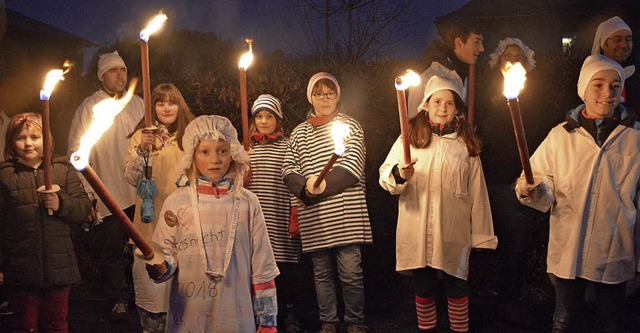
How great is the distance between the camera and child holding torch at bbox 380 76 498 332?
16.6 ft

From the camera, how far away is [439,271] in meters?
5.29

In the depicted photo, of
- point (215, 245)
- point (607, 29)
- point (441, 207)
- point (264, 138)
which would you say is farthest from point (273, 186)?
point (607, 29)

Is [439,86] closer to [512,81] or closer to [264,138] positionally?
[264,138]

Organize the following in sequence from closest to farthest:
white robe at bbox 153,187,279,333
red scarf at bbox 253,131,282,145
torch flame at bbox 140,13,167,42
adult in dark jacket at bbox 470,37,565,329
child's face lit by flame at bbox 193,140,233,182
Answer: white robe at bbox 153,187,279,333, child's face lit by flame at bbox 193,140,233,182, torch flame at bbox 140,13,167,42, adult in dark jacket at bbox 470,37,565,329, red scarf at bbox 253,131,282,145

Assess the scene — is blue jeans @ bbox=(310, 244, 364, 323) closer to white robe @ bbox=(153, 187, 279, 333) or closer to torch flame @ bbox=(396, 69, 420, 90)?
white robe @ bbox=(153, 187, 279, 333)

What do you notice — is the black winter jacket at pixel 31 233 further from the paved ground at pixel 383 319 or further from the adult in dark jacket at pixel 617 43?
the adult in dark jacket at pixel 617 43

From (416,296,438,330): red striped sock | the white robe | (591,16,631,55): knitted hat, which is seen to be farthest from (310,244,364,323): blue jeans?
(591,16,631,55): knitted hat

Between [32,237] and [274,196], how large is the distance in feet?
6.25

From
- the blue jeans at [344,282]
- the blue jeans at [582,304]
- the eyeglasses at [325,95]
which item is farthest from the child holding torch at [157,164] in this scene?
the blue jeans at [582,304]

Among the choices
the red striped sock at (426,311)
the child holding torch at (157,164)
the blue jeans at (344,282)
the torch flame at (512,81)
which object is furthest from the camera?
the blue jeans at (344,282)

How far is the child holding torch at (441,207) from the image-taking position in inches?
199

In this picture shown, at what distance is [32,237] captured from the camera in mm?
4867

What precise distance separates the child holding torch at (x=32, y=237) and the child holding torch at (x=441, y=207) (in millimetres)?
2413

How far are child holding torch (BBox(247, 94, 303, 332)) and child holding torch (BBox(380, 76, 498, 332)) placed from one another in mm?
1007
